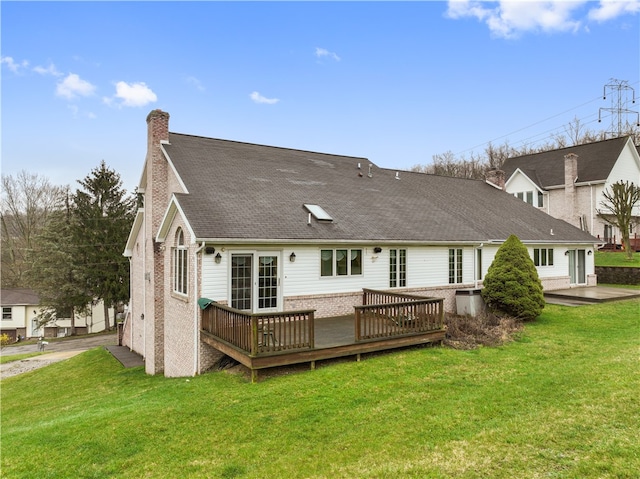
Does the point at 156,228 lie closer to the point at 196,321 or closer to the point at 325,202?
the point at 196,321

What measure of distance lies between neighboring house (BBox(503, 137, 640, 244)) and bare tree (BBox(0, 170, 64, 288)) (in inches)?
1799

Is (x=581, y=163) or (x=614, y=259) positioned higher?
(x=581, y=163)

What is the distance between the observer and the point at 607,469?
394 cm

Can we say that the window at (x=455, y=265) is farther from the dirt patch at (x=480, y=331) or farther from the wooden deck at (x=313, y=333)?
the wooden deck at (x=313, y=333)

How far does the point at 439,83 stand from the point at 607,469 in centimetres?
2526

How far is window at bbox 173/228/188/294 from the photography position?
11141mm

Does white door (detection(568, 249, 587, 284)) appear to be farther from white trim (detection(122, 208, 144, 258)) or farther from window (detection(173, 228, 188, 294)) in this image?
white trim (detection(122, 208, 144, 258))

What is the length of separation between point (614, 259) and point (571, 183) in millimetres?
7192

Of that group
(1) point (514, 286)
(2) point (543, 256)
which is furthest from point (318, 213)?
(2) point (543, 256)

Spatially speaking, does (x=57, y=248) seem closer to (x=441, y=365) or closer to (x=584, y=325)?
(x=441, y=365)

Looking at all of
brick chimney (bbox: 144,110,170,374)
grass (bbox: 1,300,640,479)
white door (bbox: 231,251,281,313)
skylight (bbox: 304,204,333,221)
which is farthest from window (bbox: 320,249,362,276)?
brick chimney (bbox: 144,110,170,374)

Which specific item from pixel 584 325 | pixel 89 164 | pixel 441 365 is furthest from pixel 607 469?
pixel 89 164

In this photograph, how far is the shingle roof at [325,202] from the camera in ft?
37.2

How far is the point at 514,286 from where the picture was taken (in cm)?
1273
